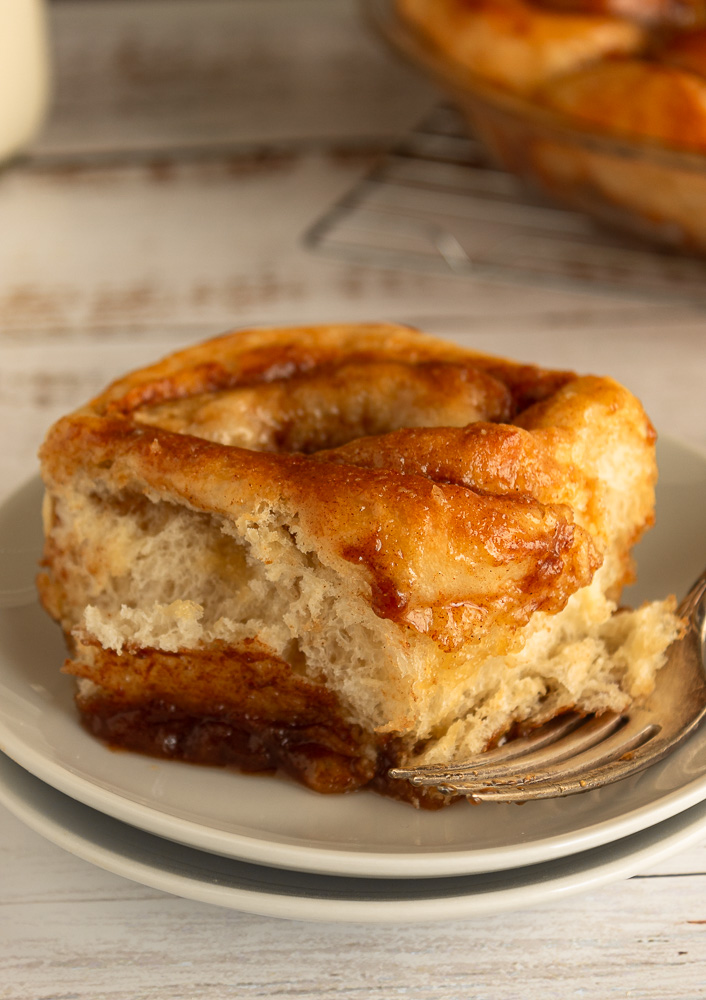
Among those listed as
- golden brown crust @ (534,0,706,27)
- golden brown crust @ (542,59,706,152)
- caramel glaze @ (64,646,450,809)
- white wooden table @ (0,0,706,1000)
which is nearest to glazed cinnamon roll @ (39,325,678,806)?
caramel glaze @ (64,646,450,809)

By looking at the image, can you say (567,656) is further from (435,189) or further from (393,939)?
(435,189)

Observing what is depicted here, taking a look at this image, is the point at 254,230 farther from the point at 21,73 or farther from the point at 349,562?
the point at 349,562

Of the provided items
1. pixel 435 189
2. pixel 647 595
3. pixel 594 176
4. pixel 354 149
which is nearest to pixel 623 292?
pixel 594 176

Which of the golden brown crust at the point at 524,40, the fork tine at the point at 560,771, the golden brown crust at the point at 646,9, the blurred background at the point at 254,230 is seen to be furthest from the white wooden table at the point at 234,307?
the golden brown crust at the point at 646,9

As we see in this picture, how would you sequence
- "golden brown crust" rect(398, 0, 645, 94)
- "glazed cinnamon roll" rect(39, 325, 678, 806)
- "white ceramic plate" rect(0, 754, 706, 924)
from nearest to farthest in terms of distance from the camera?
"white ceramic plate" rect(0, 754, 706, 924), "glazed cinnamon roll" rect(39, 325, 678, 806), "golden brown crust" rect(398, 0, 645, 94)

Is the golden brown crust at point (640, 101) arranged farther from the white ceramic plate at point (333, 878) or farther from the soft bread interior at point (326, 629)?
the white ceramic plate at point (333, 878)

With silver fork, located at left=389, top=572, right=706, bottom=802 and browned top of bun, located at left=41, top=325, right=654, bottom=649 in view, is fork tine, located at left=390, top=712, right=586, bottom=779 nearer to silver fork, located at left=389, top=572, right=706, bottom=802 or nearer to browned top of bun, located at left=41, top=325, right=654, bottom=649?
silver fork, located at left=389, top=572, right=706, bottom=802
